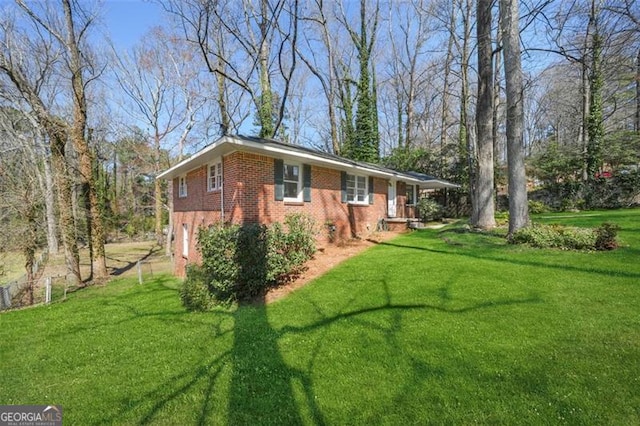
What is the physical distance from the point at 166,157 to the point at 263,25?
44.8ft

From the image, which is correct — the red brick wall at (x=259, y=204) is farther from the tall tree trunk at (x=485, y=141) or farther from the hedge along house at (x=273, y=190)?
the tall tree trunk at (x=485, y=141)

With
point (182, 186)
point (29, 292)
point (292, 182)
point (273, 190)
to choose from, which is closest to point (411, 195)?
point (292, 182)

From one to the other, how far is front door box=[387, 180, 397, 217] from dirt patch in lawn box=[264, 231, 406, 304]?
2.56 meters

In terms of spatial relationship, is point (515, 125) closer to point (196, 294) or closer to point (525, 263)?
point (525, 263)

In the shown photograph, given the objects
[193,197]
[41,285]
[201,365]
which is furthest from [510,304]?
[41,285]

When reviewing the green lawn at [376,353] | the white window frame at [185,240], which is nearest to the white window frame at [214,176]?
the white window frame at [185,240]

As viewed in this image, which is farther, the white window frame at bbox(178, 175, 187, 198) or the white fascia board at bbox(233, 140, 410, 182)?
the white window frame at bbox(178, 175, 187, 198)

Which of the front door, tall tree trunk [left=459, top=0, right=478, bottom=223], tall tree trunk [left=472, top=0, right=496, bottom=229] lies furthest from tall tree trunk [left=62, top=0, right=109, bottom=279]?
tall tree trunk [left=472, top=0, right=496, bottom=229]

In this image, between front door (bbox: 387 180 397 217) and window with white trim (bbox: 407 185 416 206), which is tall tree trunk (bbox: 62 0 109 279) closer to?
front door (bbox: 387 180 397 217)

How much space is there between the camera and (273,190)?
343 inches

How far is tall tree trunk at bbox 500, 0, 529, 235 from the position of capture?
861 cm

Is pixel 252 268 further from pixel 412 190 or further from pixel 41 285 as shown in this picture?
pixel 412 190

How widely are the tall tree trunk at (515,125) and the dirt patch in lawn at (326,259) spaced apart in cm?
456

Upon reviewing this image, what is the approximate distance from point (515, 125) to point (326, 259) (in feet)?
22.4
